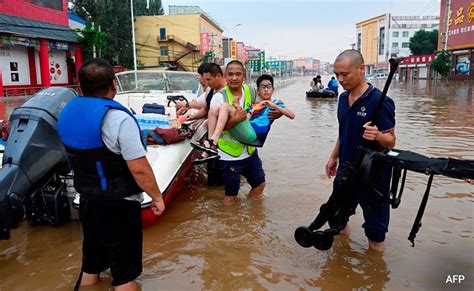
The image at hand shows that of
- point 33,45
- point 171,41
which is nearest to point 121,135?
point 33,45

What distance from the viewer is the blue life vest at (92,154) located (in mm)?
2396

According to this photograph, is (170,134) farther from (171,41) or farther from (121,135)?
(171,41)

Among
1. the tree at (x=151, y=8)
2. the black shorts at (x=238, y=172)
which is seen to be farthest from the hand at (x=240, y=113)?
the tree at (x=151, y=8)

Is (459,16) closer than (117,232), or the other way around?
(117,232)

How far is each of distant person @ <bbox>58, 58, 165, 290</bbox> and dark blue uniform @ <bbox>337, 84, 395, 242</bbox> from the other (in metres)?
1.62

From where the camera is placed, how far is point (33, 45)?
24562 mm

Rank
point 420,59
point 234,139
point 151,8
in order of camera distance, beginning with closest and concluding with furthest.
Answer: point 234,139
point 151,8
point 420,59

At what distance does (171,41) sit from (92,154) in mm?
51017

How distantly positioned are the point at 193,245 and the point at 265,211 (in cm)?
125

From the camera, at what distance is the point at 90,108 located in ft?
7.86

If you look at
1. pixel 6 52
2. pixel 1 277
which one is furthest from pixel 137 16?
pixel 1 277

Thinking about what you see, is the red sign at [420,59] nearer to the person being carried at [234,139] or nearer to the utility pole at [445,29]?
the utility pole at [445,29]

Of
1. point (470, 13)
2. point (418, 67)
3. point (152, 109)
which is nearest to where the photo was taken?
point (152, 109)

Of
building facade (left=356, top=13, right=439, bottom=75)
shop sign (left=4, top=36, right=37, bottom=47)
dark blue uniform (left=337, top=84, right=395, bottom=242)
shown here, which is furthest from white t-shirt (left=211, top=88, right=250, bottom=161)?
building facade (left=356, top=13, right=439, bottom=75)
